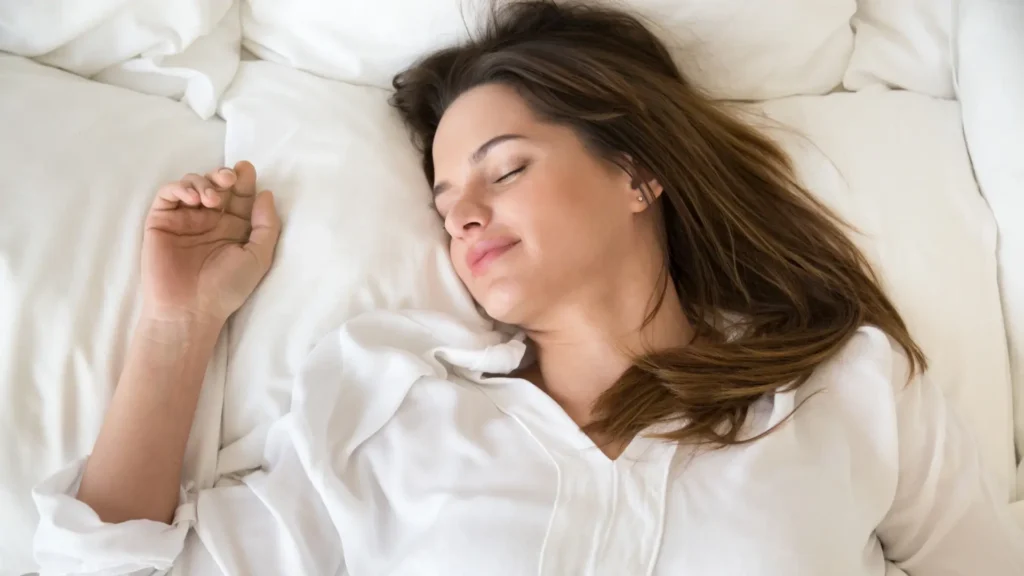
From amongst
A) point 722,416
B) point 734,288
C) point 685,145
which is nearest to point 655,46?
point 685,145

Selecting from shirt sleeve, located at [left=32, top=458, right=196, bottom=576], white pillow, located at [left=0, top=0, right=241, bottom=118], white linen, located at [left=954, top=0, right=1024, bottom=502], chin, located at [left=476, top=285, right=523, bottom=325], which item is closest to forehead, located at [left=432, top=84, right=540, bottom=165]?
chin, located at [left=476, top=285, right=523, bottom=325]

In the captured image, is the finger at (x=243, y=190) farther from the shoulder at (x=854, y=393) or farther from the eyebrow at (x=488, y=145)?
the shoulder at (x=854, y=393)

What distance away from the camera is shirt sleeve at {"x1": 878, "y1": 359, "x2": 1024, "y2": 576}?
952mm

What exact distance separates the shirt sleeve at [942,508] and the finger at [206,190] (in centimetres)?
102

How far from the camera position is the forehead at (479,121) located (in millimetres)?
1042

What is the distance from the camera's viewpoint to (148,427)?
887mm

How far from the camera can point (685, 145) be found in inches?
44.0

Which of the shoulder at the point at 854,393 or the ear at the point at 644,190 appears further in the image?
the ear at the point at 644,190

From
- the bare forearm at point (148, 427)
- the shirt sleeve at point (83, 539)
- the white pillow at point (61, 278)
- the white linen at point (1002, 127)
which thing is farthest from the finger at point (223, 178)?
the white linen at point (1002, 127)

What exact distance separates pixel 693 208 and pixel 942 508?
0.57 metres

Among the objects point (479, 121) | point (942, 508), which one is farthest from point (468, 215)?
point (942, 508)

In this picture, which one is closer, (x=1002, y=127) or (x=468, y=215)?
(x=468, y=215)

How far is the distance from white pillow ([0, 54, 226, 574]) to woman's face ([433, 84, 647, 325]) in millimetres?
416

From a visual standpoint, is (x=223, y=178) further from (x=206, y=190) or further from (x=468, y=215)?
(x=468, y=215)
